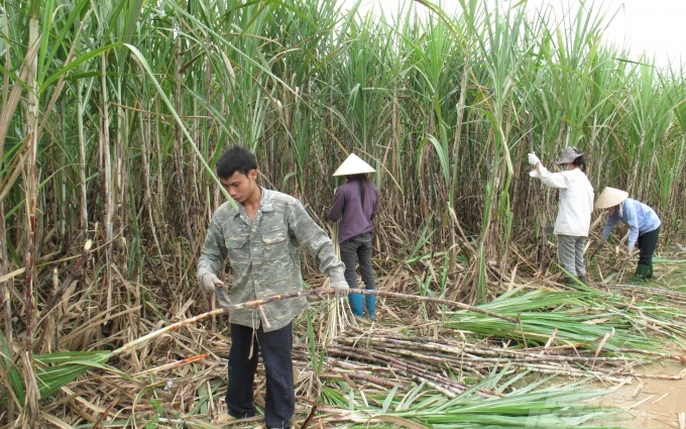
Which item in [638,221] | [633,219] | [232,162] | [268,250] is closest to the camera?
[232,162]

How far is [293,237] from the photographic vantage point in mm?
2166

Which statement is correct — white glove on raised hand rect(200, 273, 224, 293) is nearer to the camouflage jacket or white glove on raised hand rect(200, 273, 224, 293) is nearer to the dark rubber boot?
the camouflage jacket

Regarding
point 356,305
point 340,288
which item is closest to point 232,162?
point 340,288

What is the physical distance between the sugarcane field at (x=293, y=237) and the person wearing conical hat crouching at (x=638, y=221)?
27 mm

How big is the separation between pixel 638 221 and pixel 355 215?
2823 mm

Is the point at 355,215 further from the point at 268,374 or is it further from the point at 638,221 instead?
the point at 638,221

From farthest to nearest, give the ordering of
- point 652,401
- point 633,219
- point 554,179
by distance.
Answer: point 633,219
point 554,179
point 652,401

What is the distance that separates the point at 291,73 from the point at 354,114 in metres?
0.78

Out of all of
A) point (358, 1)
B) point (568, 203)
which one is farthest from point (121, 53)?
point (568, 203)

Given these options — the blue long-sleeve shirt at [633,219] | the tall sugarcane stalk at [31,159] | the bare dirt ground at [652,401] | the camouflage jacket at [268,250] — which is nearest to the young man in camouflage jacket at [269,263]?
the camouflage jacket at [268,250]

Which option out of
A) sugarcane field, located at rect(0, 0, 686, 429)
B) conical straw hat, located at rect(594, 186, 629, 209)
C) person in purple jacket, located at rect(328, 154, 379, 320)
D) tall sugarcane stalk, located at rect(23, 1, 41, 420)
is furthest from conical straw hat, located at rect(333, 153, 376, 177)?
conical straw hat, located at rect(594, 186, 629, 209)

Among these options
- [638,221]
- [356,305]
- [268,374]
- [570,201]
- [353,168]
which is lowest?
[356,305]

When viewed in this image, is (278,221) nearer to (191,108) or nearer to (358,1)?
(191,108)

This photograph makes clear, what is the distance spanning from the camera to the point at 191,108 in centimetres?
284
